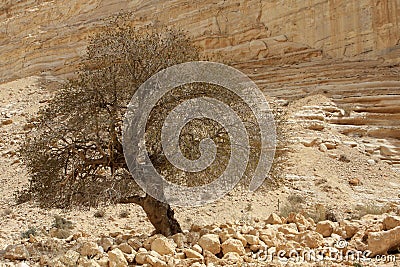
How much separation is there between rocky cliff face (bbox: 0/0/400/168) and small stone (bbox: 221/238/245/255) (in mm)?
10402

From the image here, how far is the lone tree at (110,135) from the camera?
830 centimetres

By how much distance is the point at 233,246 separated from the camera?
6.34 m

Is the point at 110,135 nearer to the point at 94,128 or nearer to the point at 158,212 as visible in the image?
the point at 94,128

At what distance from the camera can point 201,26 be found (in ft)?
86.3

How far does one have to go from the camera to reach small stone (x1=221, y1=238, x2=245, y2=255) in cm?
632

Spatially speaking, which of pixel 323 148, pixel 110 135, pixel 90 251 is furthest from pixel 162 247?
pixel 323 148

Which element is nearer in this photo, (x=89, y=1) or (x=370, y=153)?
(x=370, y=153)

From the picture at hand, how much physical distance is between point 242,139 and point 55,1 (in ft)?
102

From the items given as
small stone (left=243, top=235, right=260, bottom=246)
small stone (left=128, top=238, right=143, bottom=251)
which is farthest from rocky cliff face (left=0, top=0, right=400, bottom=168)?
small stone (left=128, top=238, right=143, bottom=251)

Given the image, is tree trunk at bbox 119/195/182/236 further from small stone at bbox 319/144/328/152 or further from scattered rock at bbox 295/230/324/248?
small stone at bbox 319/144/328/152

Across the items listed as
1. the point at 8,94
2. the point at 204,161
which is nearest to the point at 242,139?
the point at 204,161

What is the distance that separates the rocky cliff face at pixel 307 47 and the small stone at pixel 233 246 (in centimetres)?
1040

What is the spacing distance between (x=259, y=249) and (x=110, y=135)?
3419 mm

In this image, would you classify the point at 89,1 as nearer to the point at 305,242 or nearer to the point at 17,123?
the point at 17,123
